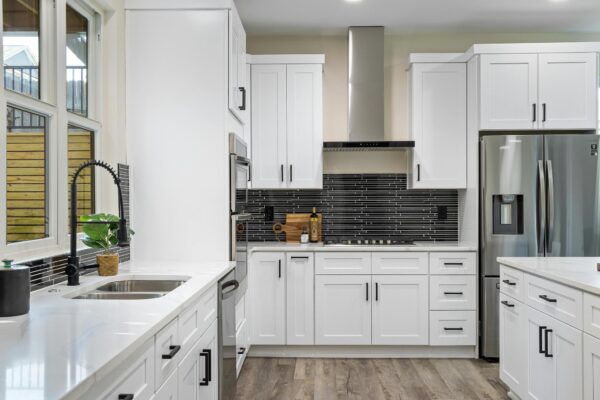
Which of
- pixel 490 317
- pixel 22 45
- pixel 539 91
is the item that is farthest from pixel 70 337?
pixel 539 91

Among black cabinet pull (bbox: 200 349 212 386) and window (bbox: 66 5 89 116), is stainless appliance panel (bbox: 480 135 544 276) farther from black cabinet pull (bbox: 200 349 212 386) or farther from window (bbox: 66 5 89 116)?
window (bbox: 66 5 89 116)

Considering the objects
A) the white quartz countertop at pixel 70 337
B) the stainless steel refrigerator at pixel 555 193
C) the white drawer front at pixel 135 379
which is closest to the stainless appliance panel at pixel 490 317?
the stainless steel refrigerator at pixel 555 193

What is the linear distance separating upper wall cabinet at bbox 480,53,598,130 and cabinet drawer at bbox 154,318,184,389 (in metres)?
3.10

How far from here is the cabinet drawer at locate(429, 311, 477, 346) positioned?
4016 mm

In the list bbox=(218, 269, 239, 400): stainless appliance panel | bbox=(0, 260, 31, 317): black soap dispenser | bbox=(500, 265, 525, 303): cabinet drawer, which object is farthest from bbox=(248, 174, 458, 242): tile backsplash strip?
bbox=(0, 260, 31, 317): black soap dispenser

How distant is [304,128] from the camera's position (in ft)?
14.0

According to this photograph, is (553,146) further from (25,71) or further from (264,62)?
(25,71)

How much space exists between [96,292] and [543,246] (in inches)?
126

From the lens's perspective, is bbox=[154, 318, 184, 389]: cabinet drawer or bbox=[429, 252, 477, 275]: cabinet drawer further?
bbox=[429, 252, 477, 275]: cabinet drawer

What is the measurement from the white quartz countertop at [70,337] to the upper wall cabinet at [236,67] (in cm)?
151

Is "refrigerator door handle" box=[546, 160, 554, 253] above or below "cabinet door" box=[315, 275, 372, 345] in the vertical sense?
above

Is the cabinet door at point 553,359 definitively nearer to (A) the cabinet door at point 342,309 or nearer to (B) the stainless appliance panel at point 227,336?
(A) the cabinet door at point 342,309

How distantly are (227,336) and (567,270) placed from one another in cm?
178

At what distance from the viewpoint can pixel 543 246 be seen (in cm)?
389
